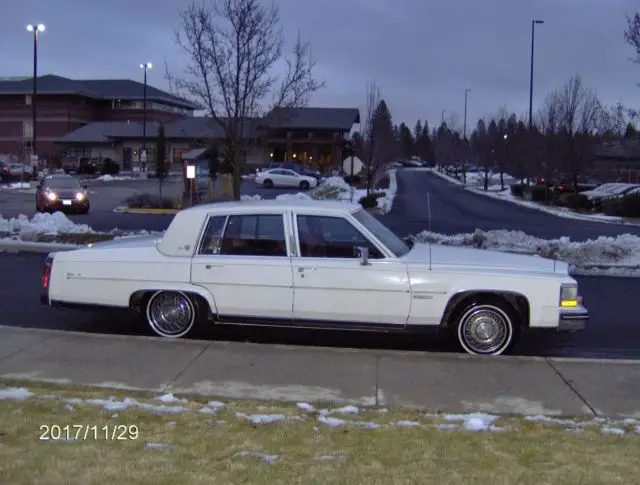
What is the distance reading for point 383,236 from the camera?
25.5 ft

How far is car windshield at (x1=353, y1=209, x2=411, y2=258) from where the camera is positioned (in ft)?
25.0

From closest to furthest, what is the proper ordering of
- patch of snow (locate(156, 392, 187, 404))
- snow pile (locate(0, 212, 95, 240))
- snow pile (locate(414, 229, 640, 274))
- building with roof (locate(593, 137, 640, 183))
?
patch of snow (locate(156, 392, 187, 404)) → snow pile (locate(414, 229, 640, 274)) → snow pile (locate(0, 212, 95, 240)) → building with roof (locate(593, 137, 640, 183))

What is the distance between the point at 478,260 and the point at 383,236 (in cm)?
100

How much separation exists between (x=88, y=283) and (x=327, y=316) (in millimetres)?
2603

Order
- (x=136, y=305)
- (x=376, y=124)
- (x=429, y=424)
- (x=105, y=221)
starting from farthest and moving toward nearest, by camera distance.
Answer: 1. (x=376, y=124)
2. (x=105, y=221)
3. (x=136, y=305)
4. (x=429, y=424)

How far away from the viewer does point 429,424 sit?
5125 mm

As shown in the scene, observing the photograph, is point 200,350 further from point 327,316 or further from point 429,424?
point 429,424

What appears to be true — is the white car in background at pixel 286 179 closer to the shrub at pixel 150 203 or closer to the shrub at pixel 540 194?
the shrub at pixel 540 194

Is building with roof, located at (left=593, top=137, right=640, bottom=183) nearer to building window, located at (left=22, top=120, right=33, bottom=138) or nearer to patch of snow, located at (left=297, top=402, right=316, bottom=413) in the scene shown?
patch of snow, located at (left=297, top=402, right=316, bottom=413)

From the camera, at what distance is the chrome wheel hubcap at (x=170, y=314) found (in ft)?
25.7

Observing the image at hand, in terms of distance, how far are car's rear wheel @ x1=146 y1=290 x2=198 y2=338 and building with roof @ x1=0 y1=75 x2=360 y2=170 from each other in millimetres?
50402

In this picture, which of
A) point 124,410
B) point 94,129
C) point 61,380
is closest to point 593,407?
point 124,410
